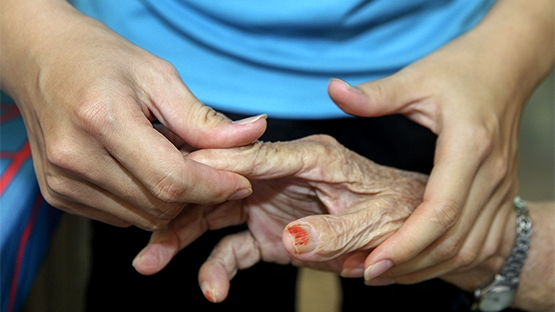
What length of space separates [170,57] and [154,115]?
Answer: 0.64 ft

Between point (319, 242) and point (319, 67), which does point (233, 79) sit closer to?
point (319, 67)

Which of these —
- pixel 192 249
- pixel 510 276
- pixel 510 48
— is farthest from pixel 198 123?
pixel 510 276

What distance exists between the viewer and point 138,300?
94cm

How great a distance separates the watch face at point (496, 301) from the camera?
38.3 inches

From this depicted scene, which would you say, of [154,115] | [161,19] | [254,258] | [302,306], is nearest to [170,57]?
[161,19]

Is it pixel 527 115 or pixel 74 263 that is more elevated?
pixel 527 115

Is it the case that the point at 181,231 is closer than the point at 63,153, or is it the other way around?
the point at 63,153

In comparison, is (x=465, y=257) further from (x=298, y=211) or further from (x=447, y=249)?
(x=298, y=211)

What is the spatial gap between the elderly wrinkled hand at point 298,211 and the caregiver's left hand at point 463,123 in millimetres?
53

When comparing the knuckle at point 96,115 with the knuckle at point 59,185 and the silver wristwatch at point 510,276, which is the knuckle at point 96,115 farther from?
the silver wristwatch at point 510,276

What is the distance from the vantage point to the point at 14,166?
30.6 inches

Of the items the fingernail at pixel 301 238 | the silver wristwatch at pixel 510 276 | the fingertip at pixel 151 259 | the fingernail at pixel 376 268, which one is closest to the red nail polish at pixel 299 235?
the fingernail at pixel 301 238

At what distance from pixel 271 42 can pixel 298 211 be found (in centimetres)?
28

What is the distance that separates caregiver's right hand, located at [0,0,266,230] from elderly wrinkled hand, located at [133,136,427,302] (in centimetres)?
4
